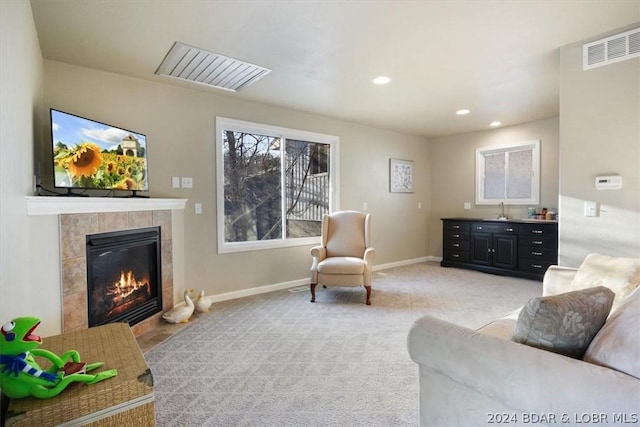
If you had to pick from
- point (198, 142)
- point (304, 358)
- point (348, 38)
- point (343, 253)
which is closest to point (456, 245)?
point (343, 253)

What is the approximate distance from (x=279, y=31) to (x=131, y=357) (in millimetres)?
2179

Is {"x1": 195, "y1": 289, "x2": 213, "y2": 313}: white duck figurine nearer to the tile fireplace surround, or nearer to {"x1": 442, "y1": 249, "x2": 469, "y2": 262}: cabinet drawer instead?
the tile fireplace surround

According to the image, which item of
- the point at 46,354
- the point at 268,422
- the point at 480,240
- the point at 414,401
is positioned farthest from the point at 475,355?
the point at 480,240

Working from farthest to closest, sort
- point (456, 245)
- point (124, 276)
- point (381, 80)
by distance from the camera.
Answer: point (456, 245) < point (381, 80) < point (124, 276)

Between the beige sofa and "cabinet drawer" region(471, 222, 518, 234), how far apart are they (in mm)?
4035

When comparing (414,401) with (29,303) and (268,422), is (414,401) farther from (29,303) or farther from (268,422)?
(29,303)

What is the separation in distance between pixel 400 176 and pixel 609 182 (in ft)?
11.8

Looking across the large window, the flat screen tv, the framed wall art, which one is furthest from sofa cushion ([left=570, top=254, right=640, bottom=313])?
the framed wall art

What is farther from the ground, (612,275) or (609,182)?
(609,182)

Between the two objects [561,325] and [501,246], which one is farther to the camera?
[501,246]

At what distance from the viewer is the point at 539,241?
14.8ft

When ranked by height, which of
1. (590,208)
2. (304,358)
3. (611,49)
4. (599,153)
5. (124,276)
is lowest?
(304,358)

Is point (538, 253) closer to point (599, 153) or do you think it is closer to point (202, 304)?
point (599, 153)

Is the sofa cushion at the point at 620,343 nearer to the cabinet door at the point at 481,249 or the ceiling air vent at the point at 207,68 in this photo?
the ceiling air vent at the point at 207,68
